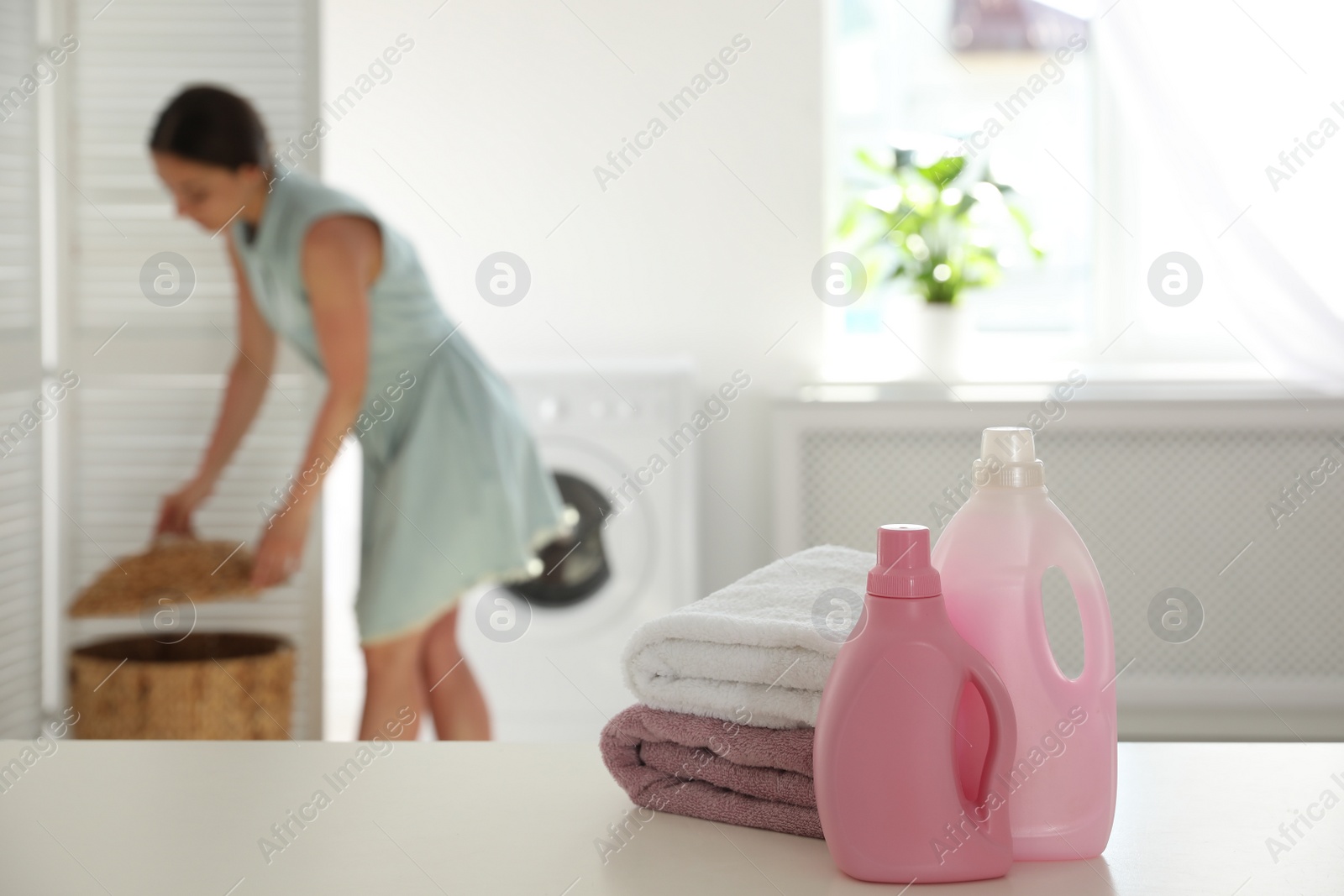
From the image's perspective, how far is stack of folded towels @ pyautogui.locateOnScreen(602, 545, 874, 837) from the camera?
2.16 feet

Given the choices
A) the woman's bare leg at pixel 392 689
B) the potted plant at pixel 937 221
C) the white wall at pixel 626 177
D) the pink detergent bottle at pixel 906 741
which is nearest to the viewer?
the pink detergent bottle at pixel 906 741

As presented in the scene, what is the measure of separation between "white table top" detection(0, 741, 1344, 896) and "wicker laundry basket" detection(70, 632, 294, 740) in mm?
1376

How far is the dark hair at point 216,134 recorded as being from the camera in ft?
6.64

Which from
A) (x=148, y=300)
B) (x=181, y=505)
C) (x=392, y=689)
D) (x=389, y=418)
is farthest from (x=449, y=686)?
(x=148, y=300)

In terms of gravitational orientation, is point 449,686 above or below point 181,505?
below

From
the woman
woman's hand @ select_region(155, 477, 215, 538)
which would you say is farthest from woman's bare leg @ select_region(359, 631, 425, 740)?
woman's hand @ select_region(155, 477, 215, 538)

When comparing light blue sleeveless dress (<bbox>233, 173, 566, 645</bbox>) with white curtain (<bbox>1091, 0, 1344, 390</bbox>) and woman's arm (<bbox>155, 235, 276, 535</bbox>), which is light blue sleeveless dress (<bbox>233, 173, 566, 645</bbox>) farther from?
white curtain (<bbox>1091, 0, 1344, 390</bbox>)

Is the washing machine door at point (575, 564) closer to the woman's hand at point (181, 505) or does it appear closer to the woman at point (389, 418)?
the woman at point (389, 418)

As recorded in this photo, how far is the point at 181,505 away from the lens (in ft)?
7.39

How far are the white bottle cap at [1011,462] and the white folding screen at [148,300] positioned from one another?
6.03 feet

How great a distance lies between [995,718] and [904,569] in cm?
8

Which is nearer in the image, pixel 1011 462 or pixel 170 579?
pixel 1011 462

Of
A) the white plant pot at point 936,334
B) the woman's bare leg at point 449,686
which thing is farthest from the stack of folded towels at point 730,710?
the white plant pot at point 936,334

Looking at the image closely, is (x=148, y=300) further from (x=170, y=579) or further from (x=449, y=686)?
(x=449, y=686)
